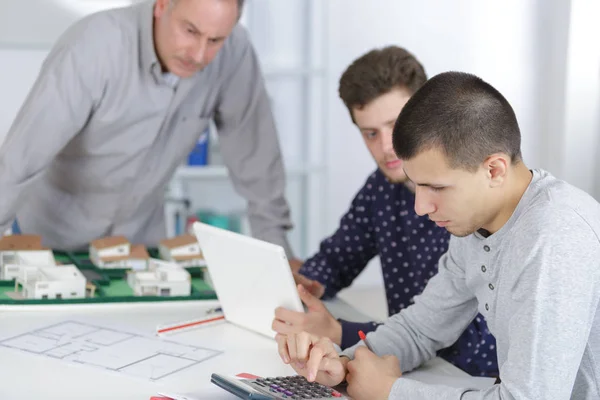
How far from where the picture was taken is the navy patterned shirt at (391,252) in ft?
5.36

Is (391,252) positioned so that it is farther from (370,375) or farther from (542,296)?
(542,296)

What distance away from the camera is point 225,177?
3.80 m

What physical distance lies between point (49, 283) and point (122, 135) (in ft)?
1.83

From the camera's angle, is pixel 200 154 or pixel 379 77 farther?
pixel 200 154

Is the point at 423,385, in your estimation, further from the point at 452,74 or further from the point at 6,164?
the point at 6,164

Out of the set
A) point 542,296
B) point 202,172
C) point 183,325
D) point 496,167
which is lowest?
point 202,172

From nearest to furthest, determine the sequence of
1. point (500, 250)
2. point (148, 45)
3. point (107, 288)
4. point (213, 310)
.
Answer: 1. point (500, 250)
2. point (213, 310)
3. point (107, 288)
4. point (148, 45)

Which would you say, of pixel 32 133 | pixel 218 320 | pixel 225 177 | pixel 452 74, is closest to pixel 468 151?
pixel 452 74

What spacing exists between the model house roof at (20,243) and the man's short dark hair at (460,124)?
113cm

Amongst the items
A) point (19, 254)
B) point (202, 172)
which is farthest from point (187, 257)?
point (202, 172)

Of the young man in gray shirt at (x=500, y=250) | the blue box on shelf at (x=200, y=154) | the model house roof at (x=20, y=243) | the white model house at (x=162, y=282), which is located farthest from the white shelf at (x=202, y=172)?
the young man in gray shirt at (x=500, y=250)

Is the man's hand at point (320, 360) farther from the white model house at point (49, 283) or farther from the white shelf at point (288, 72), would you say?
the white shelf at point (288, 72)

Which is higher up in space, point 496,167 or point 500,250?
point 496,167

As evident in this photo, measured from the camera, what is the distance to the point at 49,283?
180cm
